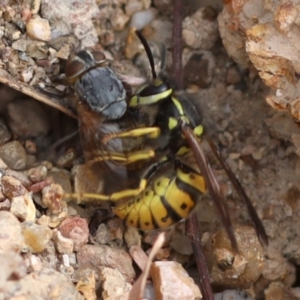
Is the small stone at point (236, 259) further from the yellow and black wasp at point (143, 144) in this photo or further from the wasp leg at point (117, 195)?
the wasp leg at point (117, 195)

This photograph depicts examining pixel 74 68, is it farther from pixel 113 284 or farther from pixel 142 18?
pixel 113 284

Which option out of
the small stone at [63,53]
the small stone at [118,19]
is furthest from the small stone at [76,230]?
the small stone at [118,19]

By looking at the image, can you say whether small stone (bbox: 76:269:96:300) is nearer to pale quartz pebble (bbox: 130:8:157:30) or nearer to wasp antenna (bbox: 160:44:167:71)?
wasp antenna (bbox: 160:44:167:71)

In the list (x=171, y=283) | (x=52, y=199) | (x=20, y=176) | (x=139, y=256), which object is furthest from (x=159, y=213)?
(x=20, y=176)

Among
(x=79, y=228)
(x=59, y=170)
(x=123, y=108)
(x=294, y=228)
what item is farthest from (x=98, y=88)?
(x=294, y=228)

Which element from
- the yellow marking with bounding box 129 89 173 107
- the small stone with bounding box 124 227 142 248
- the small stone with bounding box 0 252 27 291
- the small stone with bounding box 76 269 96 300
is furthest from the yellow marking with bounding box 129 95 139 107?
the small stone with bounding box 0 252 27 291
